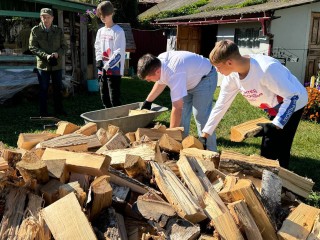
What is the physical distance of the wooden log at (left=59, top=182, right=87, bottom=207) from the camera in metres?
2.37

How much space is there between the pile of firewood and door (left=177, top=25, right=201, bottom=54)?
1311 centimetres

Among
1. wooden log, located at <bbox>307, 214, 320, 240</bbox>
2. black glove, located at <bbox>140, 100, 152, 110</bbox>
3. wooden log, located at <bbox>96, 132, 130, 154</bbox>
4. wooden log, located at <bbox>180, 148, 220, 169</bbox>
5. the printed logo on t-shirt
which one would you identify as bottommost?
wooden log, located at <bbox>307, 214, 320, 240</bbox>

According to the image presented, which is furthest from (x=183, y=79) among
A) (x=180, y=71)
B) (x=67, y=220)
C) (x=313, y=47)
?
(x=313, y=47)

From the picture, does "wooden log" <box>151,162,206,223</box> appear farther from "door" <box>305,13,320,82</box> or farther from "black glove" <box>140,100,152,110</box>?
"door" <box>305,13,320,82</box>

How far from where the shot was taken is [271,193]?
2662 mm

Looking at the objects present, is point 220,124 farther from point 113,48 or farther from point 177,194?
point 177,194

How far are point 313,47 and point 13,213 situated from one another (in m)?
10.5

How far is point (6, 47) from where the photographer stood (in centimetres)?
895

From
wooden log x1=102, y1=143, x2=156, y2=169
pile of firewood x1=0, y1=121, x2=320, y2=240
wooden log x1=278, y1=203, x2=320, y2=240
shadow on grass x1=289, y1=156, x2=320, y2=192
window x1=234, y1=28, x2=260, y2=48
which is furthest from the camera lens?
window x1=234, y1=28, x2=260, y2=48

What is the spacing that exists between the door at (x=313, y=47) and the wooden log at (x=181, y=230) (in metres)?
9.60

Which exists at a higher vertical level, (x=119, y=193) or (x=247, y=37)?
(x=247, y=37)

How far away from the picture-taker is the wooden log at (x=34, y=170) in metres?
2.43

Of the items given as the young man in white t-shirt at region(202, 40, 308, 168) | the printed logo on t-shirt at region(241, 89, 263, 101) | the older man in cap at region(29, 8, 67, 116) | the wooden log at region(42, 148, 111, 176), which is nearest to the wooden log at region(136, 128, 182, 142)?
the young man in white t-shirt at region(202, 40, 308, 168)

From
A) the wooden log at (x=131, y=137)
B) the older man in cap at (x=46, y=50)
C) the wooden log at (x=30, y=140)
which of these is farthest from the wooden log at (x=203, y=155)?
the older man in cap at (x=46, y=50)
